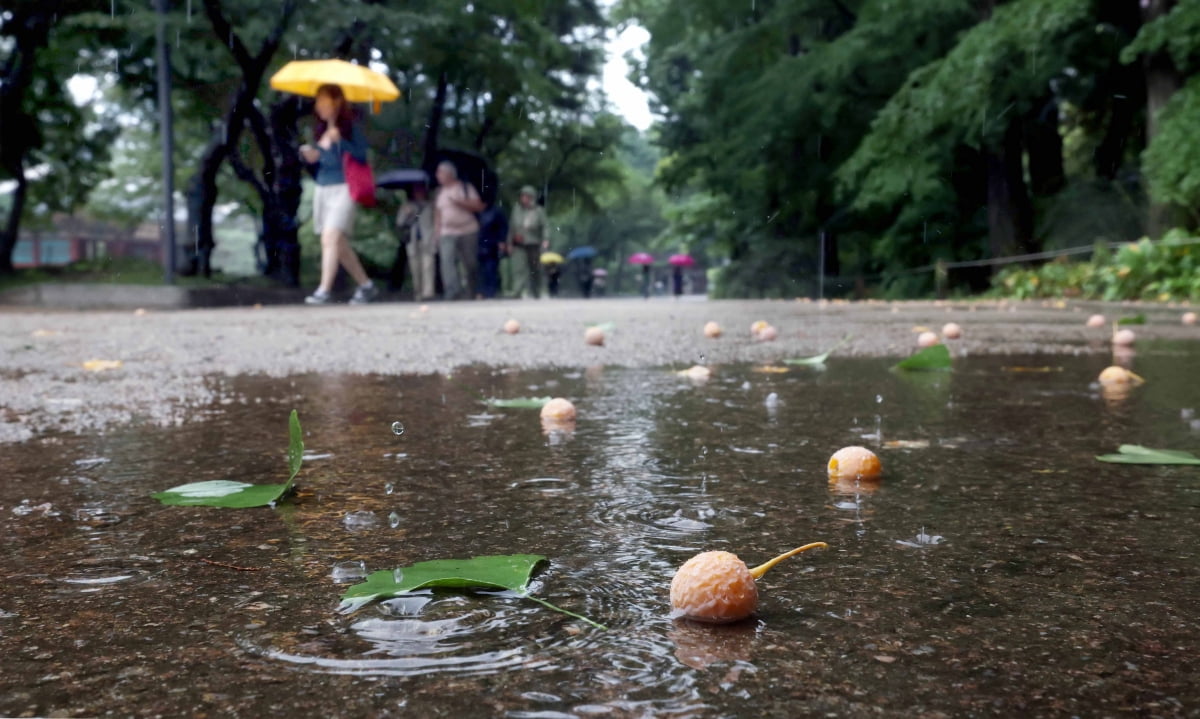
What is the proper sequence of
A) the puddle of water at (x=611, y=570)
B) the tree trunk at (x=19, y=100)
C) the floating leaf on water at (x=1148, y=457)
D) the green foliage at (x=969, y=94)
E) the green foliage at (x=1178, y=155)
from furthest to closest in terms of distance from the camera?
the tree trunk at (x=19, y=100)
the green foliage at (x=969, y=94)
the green foliage at (x=1178, y=155)
the floating leaf on water at (x=1148, y=457)
the puddle of water at (x=611, y=570)

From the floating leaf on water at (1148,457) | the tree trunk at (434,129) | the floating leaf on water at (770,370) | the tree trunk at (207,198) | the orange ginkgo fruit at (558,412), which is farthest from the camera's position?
the tree trunk at (434,129)

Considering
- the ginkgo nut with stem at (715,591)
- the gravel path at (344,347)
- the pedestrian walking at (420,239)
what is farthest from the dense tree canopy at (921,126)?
the ginkgo nut with stem at (715,591)

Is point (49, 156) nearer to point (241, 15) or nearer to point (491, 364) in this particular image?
point (241, 15)

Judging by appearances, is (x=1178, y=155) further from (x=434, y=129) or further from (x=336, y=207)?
(x=434, y=129)

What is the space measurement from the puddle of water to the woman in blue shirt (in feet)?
25.8

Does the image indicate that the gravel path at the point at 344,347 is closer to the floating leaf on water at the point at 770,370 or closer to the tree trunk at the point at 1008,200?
the floating leaf on water at the point at 770,370

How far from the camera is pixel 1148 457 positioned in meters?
1.98

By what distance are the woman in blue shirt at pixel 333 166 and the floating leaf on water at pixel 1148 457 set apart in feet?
27.1

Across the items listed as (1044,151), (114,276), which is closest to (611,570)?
(114,276)

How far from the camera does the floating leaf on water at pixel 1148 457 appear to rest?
196 centimetres

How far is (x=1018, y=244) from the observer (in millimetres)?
16750

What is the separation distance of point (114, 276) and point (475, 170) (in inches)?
343

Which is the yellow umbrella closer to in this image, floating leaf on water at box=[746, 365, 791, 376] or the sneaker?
the sneaker

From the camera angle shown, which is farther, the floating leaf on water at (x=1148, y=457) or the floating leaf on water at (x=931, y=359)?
the floating leaf on water at (x=931, y=359)
